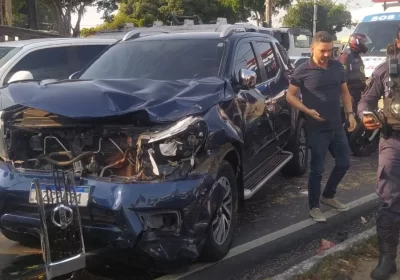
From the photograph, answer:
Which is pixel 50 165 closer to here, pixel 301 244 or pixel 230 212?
pixel 230 212

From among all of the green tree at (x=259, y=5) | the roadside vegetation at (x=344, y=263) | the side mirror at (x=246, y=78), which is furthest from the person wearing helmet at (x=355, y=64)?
the green tree at (x=259, y=5)

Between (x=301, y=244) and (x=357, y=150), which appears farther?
(x=357, y=150)

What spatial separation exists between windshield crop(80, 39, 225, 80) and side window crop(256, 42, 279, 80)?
1.03 meters

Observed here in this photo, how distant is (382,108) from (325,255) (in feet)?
3.88

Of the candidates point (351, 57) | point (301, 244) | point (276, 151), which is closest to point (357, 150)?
point (351, 57)

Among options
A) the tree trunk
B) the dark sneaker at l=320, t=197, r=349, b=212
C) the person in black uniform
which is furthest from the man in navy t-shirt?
the tree trunk

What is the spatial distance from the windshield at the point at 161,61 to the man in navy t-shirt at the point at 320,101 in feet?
2.74

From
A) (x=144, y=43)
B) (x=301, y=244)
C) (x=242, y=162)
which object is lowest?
(x=301, y=244)

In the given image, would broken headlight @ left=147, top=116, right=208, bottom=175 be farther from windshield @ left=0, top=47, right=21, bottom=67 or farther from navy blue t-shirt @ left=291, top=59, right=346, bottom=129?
windshield @ left=0, top=47, right=21, bottom=67

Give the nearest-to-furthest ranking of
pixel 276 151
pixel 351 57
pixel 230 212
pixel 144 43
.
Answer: pixel 230 212
pixel 144 43
pixel 276 151
pixel 351 57

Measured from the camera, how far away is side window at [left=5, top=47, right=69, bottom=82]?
329 inches

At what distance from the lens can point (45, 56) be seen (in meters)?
8.74

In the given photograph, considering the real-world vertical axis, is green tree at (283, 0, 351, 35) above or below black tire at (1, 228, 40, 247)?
above

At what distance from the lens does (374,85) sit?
14.6 ft
